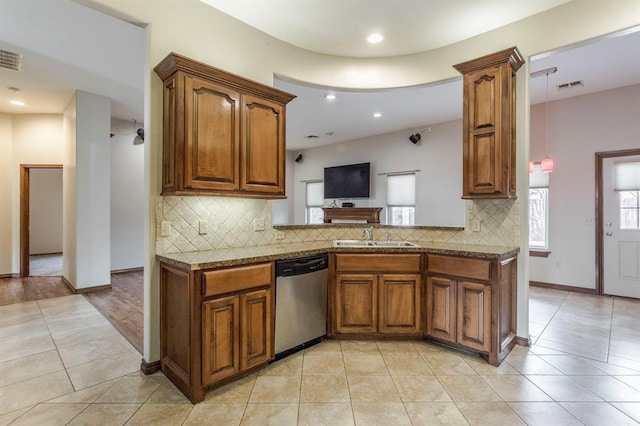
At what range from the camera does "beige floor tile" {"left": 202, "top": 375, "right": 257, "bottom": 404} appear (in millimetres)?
2152

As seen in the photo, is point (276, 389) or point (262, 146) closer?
point (276, 389)

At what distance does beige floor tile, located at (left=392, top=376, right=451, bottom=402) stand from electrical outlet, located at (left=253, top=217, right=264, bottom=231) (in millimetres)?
1735

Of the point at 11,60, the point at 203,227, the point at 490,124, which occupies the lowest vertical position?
the point at 203,227

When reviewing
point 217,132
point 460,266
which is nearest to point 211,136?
point 217,132

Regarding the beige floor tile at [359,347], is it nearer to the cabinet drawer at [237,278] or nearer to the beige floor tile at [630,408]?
the cabinet drawer at [237,278]

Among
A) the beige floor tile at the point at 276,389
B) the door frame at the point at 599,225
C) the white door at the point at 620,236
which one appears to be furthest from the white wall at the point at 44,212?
the white door at the point at 620,236

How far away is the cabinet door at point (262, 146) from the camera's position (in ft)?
8.91

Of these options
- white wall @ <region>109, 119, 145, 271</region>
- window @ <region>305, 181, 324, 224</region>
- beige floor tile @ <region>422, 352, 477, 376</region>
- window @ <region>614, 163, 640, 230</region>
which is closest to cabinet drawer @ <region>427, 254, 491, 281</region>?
beige floor tile @ <region>422, 352, 477, 376</region>

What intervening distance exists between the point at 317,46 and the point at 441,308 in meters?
2.95

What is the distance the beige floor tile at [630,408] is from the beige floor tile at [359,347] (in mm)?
1630

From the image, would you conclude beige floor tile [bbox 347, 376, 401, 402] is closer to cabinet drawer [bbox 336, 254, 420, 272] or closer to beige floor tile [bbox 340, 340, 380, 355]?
beige floor tile [bbox 340, 340, 380, 355]

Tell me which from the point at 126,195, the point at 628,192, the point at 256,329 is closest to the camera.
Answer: the point at 256,329

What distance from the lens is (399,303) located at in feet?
10.0

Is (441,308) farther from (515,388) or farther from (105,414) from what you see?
(105,414)
